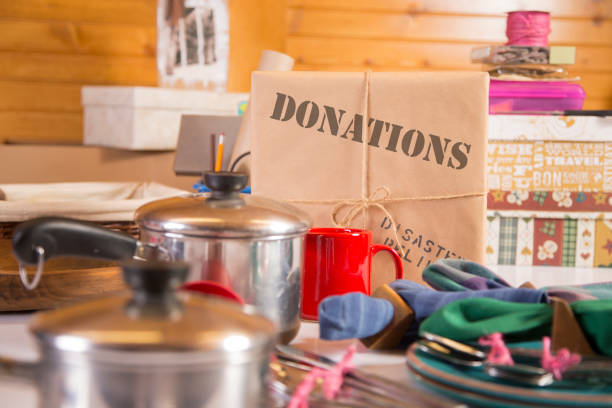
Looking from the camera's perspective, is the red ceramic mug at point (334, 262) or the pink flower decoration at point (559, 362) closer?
the pink flower decoration at point (559, 362)

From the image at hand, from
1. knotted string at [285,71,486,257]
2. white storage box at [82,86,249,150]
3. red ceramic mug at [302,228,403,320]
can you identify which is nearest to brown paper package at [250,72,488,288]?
knotted string at [285,71,486,257]

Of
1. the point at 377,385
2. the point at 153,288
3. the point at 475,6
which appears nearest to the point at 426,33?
the point at 475,6

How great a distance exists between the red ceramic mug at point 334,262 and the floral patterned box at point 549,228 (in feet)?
1.56

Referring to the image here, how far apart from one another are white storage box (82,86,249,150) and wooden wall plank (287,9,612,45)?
0.50 meters

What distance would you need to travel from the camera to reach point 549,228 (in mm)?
1091

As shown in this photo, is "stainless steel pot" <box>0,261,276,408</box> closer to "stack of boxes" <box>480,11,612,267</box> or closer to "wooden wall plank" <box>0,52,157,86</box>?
"stack of boxes" <box>480,11,612,267</box>

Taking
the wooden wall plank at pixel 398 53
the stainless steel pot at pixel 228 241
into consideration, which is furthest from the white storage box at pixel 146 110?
the stainless steel pot at pixel 228 241

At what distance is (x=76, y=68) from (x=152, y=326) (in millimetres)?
1944

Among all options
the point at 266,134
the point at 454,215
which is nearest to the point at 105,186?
the point at 266,134

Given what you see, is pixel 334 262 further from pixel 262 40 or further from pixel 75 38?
pixel 75 38

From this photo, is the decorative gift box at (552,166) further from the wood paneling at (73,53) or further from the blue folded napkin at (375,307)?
the wood paneling at (73,53)

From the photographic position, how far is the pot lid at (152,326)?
1.01 ft

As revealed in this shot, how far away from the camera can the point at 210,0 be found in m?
1.74

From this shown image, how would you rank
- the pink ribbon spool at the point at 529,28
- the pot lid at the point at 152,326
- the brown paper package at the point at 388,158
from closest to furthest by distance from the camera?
1. the pot lid at the point at 152,326
2. the brown paper package at the point at 388,158
3. the pink ribbon spool at the point at 529,28
